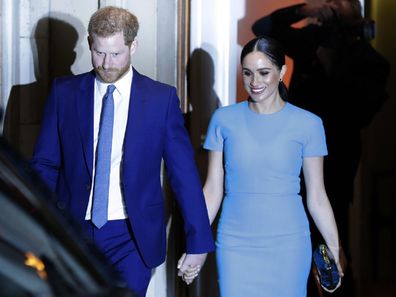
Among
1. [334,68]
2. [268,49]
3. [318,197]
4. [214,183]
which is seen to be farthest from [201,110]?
[318,197]

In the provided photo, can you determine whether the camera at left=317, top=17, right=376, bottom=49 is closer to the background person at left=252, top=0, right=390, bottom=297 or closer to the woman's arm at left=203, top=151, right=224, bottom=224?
the background person at left=252, top=0, right=390, bottom=297

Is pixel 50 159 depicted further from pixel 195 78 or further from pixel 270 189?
pixel 195 78

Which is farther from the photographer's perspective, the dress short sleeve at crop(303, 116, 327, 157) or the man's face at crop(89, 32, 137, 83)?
the dress short sleeve at crop(303, 116, 327, 157)

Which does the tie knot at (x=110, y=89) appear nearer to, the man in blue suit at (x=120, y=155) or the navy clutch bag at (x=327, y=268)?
the man in blue suit at (x=120, y=155)

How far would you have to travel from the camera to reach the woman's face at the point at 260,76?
429cm

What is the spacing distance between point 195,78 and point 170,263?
3.23 feet

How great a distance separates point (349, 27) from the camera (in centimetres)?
554

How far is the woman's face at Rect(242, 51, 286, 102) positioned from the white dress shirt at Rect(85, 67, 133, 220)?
0.54m

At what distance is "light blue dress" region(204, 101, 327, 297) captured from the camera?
4277 millimetres

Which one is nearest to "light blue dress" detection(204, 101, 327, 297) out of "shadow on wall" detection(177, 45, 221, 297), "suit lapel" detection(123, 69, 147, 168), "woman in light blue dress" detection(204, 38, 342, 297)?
"woman in light blue dress" detection(204, 38, 342, 297)

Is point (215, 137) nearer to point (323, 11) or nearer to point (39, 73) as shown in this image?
point (39, 73)

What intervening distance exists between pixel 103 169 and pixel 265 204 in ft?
2.45

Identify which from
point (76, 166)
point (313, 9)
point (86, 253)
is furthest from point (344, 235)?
point (86, 253)

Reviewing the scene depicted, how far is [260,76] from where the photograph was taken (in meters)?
4.30
